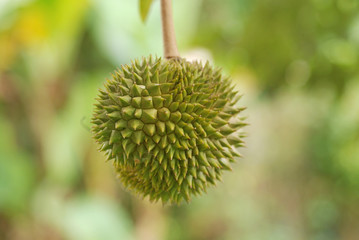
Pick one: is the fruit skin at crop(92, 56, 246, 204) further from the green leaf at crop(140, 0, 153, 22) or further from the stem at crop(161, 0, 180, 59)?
the green leaf at crop(140, 0, 153, 22)

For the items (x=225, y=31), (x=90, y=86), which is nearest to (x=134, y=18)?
(x=90, y=86)

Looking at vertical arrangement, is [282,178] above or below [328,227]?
above

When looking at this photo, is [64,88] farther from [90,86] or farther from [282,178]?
[282,178]

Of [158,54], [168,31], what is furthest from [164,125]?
[158,54]

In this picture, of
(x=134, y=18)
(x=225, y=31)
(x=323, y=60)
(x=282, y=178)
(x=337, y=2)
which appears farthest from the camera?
(x=282, y=178)

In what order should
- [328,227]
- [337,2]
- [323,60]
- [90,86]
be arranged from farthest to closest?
[328,227]
[90,86]
[323,60]
[337,2]

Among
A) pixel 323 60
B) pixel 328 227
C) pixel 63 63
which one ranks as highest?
pixel 63 63

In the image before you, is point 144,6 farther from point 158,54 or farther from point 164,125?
point 158,54
